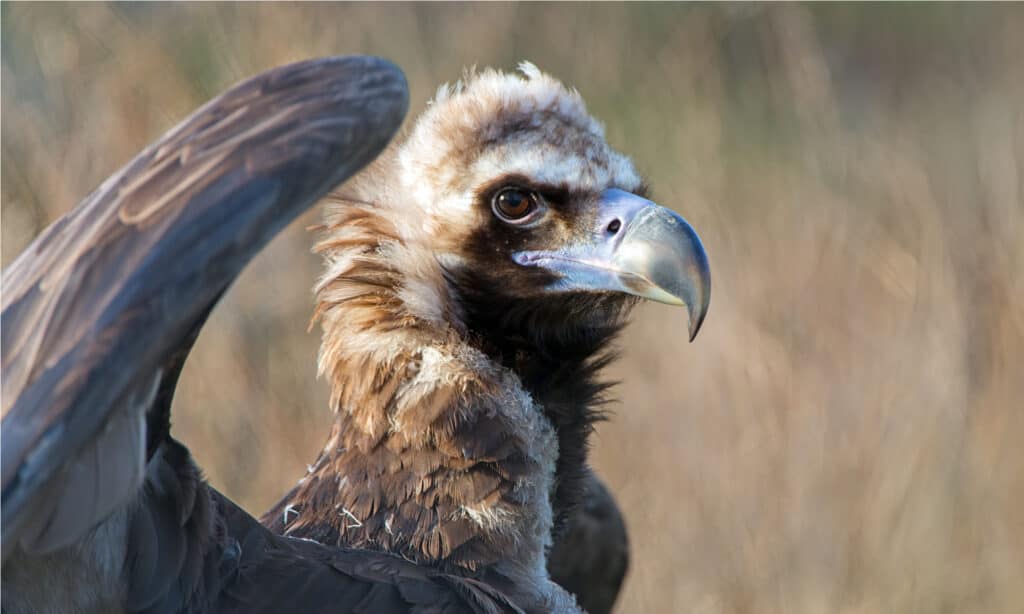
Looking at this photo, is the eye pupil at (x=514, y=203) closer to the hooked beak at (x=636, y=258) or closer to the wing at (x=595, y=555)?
the hooked beak at (x=636, y=258)

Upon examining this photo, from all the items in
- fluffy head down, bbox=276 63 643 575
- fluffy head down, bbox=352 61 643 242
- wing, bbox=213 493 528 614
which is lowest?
wing, bbox=213 493 528 614

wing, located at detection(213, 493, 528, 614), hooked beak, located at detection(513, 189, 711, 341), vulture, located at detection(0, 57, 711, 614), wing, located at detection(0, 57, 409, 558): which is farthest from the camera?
hooked beak, located at detection(513, 189, 711, 341)

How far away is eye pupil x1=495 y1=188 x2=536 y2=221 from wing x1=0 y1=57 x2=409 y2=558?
676 millimetres

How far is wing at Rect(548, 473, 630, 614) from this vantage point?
4141mm

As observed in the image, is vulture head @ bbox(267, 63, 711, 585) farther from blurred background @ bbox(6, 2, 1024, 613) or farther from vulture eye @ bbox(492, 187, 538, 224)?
blurred background @ bbox(6, 2, 1024, 613)

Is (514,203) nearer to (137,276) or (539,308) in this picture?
(539,308)

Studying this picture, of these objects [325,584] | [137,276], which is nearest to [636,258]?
[325,584]

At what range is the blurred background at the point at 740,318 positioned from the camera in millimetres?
5617

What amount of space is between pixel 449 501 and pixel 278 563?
0.39 metres

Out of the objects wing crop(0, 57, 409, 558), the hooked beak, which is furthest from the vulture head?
wing crop(0, 57, 409, 558)

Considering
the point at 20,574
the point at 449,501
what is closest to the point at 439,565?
the point at 449,501

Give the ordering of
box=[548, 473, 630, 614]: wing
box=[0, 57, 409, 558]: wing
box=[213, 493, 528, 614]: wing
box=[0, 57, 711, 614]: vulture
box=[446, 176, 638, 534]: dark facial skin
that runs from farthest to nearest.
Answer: box=[548, 473, 630, 614]: wing, box=[446, 176, 638, 534]: dark facial skin, box=[213, 493, 528, 614]: wing, box=[0, 57, 711, 614]: vulture, box=[0, 57, 409, 558]: wing

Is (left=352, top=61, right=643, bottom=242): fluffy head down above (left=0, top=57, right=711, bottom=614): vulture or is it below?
above

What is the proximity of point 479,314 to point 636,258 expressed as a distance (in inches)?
14.3
